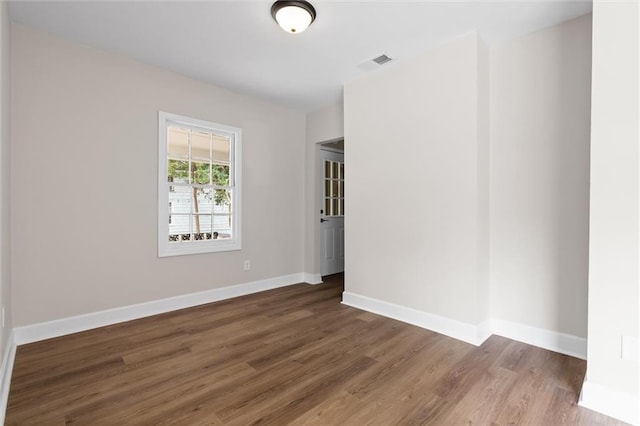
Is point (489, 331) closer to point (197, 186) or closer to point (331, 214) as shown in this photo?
point (331, 214)

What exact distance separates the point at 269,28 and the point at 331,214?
307 centimetres

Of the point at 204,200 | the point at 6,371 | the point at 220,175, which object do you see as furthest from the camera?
the point at 220,175

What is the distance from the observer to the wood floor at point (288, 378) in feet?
5.63

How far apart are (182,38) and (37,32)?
1.21 meters

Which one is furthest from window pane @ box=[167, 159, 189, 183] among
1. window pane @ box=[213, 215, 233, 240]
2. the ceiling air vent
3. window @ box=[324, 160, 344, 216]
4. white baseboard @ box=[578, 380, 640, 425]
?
white baseboard @ box=[578, 380, 640, 425]

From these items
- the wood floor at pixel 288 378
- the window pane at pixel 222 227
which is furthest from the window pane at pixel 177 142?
the wood floor at pixel 288 378

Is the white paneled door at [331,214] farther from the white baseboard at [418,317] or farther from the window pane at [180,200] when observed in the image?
the window pane at [180,200]

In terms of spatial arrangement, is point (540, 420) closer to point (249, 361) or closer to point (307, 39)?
point (249, 361)

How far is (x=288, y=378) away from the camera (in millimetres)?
2084

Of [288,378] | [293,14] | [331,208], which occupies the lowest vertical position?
[288,378]

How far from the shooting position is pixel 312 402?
1.83 metres

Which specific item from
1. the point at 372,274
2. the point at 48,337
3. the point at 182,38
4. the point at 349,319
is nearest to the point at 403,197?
the point at 372,274

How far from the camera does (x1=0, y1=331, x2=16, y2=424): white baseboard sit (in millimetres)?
1719

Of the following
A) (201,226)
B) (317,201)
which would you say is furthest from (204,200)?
(317,201)
